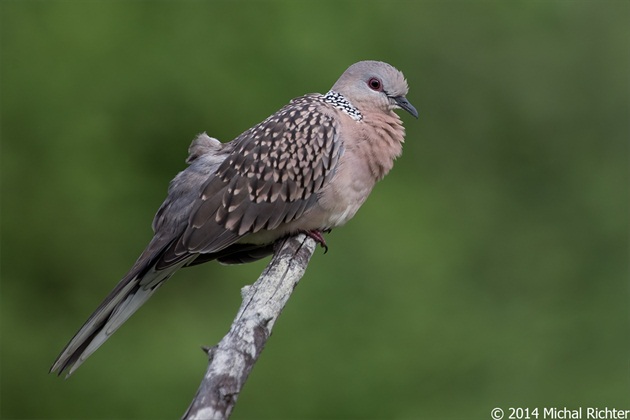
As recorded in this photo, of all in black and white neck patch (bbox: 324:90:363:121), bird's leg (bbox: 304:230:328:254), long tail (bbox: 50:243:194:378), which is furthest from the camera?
black and white neck patch (bbox: 324:90:363:121)

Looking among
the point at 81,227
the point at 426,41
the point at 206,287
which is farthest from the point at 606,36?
the point at 81,227

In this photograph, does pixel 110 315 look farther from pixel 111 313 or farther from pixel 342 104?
pixel 342 104

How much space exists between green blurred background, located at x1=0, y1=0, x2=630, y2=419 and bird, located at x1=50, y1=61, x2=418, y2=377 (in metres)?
2.56

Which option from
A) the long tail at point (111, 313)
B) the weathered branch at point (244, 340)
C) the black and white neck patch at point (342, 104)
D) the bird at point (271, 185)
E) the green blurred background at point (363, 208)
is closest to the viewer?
the weathered branch at point (244, 340)

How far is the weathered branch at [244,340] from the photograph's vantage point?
11.2ft

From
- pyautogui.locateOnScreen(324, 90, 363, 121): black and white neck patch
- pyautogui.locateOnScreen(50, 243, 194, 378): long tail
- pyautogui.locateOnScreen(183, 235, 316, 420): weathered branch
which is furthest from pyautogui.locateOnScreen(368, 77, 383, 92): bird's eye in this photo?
pyautogui.locateOnScreen(50, 243, 194, 378): long tail

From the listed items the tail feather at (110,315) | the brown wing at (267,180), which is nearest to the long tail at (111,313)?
the tail feather at (110,315)

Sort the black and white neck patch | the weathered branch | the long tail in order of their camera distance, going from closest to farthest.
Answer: the weathered branch, the long tail, the black and white neck patch

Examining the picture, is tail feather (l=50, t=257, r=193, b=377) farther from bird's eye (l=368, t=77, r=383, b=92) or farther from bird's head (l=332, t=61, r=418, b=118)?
bird's eye (l=368, t=77, r=383, b=92)

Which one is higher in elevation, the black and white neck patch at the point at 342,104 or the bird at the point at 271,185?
the black and white neck patch at the point at 342,104

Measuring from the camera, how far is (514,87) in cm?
973

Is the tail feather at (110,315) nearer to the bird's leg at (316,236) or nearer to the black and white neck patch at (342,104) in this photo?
the bird's leg at (316,236)

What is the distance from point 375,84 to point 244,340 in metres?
→ 2.15

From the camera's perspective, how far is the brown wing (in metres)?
5.08
